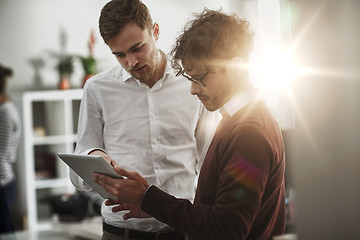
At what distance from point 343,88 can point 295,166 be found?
22cm

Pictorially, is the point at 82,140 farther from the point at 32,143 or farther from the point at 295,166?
the point at 32,143

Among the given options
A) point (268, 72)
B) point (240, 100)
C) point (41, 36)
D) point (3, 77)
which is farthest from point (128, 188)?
point (41, 36)

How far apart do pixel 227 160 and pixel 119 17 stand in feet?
2.22

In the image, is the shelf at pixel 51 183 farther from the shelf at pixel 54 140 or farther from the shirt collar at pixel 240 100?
the shirt collar at pixel 240 100

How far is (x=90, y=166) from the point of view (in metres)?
1.16

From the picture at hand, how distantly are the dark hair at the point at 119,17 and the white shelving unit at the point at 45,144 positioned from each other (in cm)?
424

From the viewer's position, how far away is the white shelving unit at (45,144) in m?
5.40

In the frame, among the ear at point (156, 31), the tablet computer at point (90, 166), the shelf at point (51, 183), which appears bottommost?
the shelf at point (51, 183)

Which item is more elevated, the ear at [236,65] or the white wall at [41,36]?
the white wall at [41,36]

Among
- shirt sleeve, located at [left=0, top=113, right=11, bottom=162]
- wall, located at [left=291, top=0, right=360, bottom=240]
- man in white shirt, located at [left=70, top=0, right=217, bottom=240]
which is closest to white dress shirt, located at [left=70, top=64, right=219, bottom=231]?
man in white shirt, located at [left=70, top=0, right=217, bottom=240]

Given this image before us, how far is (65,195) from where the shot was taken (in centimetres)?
525

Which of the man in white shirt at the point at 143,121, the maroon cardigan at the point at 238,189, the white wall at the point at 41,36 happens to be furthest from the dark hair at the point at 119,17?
the white wall at the point at 41,36

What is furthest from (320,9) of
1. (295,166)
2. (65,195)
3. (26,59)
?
(26,59)

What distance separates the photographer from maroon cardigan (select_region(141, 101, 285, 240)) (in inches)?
38.2
